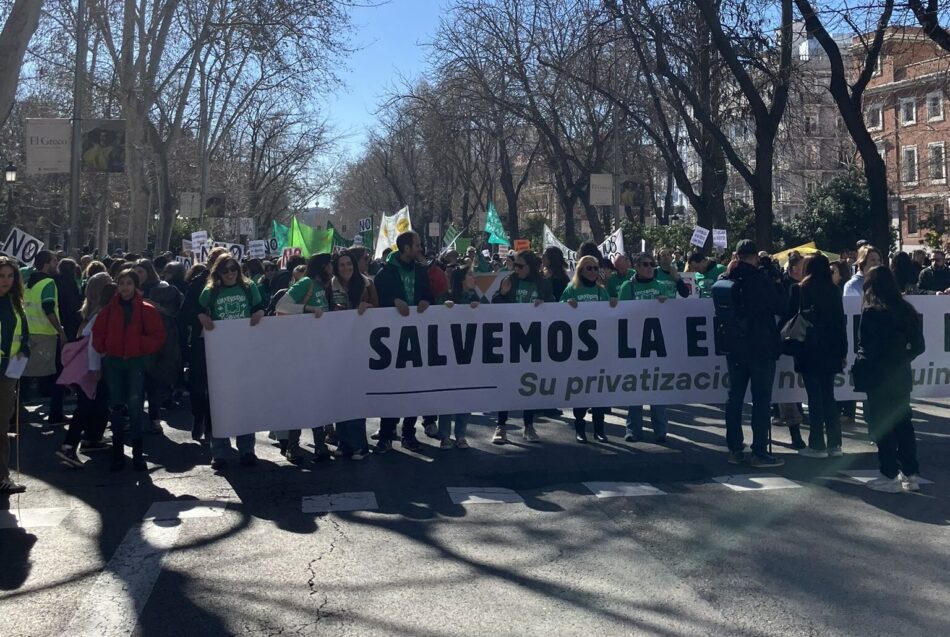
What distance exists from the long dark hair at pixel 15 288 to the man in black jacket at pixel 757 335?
5.66 m

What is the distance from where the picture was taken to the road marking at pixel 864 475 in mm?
8094

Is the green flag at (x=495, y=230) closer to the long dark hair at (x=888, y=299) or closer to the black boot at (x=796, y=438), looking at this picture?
the black boot at (x=796, y=438)

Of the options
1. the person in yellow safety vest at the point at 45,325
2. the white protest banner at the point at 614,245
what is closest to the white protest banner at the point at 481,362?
the person in yellow safety vest at the point at 45,325

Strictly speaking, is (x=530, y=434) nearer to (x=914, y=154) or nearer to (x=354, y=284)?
(x=354, y=284)

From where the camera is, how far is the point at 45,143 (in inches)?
811

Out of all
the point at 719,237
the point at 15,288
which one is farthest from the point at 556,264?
the point at 719,237

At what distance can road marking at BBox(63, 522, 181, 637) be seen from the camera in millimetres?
5109

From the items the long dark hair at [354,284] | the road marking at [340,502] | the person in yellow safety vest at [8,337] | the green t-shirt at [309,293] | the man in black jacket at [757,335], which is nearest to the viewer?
the road marking at [340,502]

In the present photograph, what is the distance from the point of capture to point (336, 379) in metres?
9.21

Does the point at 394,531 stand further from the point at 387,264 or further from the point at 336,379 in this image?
the point at 387,264

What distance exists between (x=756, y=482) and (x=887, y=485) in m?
0.95

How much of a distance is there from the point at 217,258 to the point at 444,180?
4935 centimetres

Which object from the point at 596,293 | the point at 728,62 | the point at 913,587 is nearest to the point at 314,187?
the point at 728,62

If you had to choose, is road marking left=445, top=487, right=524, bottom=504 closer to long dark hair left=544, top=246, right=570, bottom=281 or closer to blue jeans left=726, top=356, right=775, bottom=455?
blue jeans left=726, top=356, right=775, bottom=455
